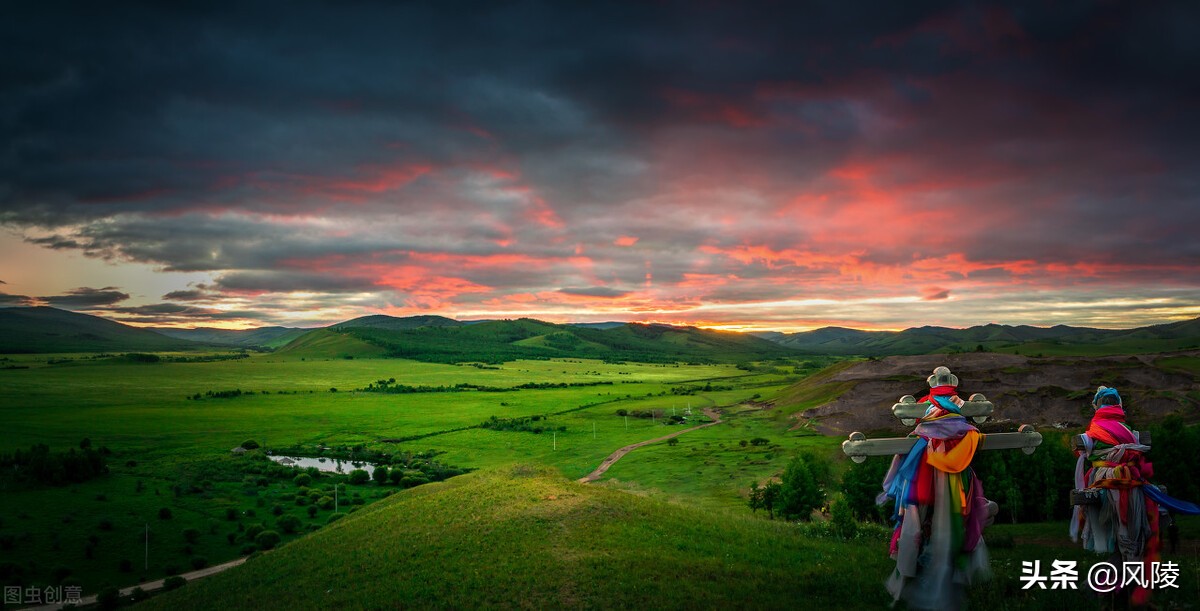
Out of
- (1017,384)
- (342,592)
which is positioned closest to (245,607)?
(342,592)

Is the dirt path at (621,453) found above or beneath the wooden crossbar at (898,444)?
beneath

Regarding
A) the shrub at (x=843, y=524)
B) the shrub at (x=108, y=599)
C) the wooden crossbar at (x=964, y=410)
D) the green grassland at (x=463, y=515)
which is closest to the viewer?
the wooden crossbar at (x=964, y=410)

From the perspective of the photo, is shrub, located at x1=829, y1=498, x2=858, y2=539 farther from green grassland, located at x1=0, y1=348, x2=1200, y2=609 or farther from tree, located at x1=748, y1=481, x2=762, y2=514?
tree, located at x1=748, y1=481, x2=762, y2=514

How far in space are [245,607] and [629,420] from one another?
129 metres

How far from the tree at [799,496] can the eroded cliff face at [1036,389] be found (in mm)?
26761

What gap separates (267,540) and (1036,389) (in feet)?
421

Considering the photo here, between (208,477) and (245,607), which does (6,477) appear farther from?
Answer: (245,607)

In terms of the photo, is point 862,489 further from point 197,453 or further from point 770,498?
point 197,453

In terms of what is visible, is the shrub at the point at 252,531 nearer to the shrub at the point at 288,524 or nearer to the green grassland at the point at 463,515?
the green grassland at the point at 463,515

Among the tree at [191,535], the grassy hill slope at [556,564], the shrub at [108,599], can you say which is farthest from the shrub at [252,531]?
the grassy hill slope at [556,564]

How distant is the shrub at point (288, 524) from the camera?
8044cm

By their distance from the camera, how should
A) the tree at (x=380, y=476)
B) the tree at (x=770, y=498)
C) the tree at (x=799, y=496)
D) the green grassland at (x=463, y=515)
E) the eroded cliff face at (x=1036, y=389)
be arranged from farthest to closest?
the tree at (x=380, y=476), the eroded cliff face at (x=1036, y=389), the tree at (x=770, y=498), the tree at (x=799, y=496), the green grassland at (x=463, y=515)

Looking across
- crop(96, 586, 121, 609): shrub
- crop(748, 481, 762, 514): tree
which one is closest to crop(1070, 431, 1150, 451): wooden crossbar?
crop(748, 481, 762, 514): tree

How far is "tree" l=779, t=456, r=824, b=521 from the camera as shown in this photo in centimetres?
5550
